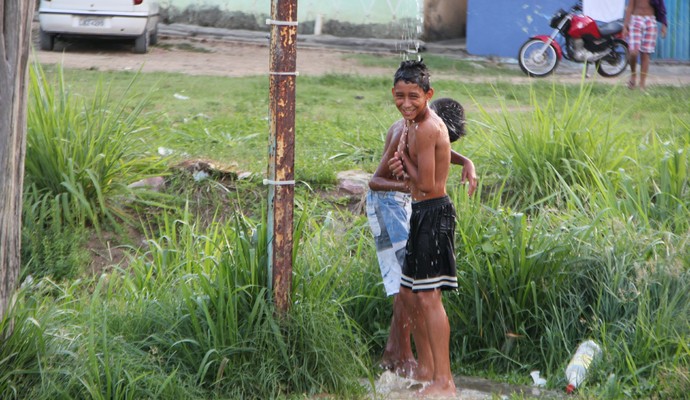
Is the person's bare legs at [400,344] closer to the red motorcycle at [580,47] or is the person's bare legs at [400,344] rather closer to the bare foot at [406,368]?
the bare foot at [406,368]

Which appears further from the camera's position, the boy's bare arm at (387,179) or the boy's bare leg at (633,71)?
the boy's bare leg at (633,71)

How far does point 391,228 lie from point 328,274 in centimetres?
39

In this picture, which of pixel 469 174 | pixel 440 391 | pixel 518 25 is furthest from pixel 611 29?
pixel 440 391

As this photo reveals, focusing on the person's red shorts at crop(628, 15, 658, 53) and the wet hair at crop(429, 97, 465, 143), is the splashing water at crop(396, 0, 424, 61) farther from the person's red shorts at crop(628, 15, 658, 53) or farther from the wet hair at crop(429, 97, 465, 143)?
the wet hair at crop(429, 97, 465, 143)

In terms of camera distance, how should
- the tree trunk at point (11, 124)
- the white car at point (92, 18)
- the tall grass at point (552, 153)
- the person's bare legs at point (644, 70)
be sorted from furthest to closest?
1. the white car at point (92, 18)
2. the person's bare legs at point (644, 70)
3. the tall grass at point (552, 153)
4. the tree trunk at point (11, 124)

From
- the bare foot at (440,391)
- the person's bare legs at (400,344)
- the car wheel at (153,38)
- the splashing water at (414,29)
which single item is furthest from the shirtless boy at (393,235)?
the car wheel at (153,38)

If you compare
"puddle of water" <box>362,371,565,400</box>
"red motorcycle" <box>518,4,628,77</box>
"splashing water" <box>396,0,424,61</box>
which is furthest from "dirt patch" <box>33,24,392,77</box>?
"puddle of water" <box>362,371,565,400</box>

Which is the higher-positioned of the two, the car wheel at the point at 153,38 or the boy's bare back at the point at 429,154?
the car wheel at the point at 153,38

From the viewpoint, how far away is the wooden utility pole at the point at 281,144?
424 centimetres

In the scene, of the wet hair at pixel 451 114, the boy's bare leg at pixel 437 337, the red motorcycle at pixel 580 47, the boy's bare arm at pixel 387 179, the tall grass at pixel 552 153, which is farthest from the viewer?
the red motorcycle at pixel 580 47

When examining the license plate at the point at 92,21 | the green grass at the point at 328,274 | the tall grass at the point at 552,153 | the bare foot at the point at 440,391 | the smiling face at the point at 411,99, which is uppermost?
the license plate at the point at 92,21

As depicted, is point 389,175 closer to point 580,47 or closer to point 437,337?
point 437,337

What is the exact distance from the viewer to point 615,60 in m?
12.1

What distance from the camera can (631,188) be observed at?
5859 mm
